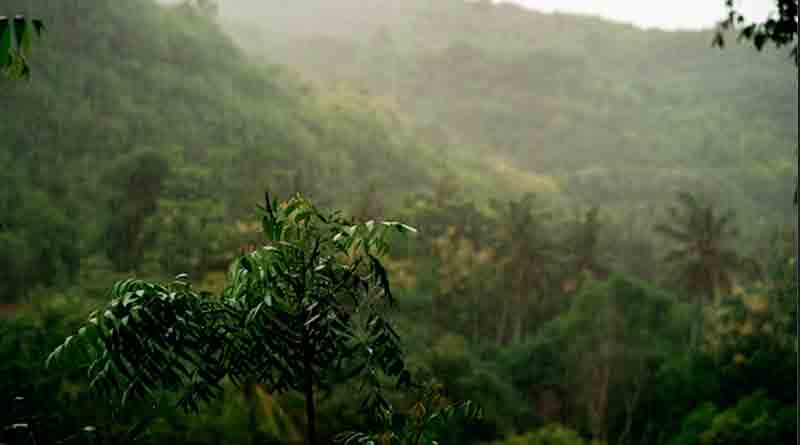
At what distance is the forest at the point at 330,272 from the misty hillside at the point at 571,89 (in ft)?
4.96

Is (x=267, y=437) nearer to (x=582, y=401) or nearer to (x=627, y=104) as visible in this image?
(x=582, y=401)

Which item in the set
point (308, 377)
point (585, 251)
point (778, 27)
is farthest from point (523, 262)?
point (308, 377)

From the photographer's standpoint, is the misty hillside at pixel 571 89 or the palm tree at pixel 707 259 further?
the misty hillside at pixel 571 89

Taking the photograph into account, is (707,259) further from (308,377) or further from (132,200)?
(308,377)

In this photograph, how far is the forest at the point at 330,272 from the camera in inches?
123

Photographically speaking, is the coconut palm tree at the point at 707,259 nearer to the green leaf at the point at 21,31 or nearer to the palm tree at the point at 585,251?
the palm tree at the point at 585,251

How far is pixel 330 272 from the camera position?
10.7ft

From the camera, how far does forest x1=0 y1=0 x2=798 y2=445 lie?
312 cm

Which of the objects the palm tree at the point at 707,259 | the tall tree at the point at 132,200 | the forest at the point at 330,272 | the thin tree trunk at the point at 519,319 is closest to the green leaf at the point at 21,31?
the forest at the point at 330,272

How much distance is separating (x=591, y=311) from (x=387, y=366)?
3174cm

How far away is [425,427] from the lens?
3.34 meters

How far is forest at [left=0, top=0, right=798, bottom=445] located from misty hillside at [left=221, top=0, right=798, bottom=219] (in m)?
1.51

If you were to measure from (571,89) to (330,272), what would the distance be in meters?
125

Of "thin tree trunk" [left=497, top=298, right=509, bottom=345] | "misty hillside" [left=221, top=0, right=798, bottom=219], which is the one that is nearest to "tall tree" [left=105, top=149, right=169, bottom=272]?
"thin tree trunk" [left=497, top=298, right=509, bottom=345]
